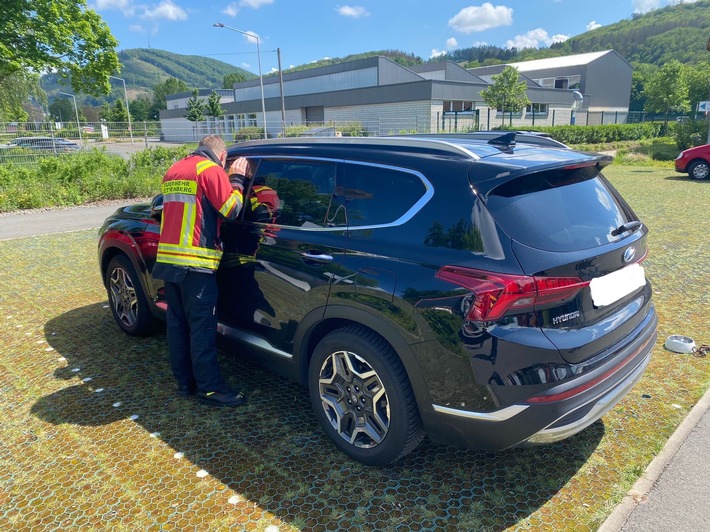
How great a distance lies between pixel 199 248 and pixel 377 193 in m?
1.32

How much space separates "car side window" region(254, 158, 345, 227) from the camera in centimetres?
314

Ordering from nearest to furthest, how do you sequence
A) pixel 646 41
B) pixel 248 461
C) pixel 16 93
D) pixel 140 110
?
pixel 248 461 < pixel 16 93 < pixel 140 110 < pixel 646 41

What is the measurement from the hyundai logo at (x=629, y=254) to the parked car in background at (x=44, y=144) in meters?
16.5

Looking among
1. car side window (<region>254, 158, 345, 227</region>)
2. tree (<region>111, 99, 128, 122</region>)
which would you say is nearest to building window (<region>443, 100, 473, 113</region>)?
car side window (<region>254, 158, 345, 227</region>)

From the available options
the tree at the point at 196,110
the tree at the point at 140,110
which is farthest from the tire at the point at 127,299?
the tree at the point at 140,110

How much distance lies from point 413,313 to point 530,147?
54.1 inches

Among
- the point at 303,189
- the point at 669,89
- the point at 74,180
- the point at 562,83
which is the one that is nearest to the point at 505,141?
the point at 303,189

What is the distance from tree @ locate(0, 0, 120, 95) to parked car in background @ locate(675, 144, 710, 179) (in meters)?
25.1

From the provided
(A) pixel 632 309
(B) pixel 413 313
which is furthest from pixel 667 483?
(B) pixel 413 313

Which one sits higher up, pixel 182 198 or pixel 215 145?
pixel 215 145

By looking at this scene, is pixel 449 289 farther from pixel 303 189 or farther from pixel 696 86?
pixel 696 86

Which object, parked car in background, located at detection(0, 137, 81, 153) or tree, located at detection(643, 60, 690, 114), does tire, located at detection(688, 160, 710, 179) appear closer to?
parked car in background, located at detection(0, 137, 81, 153)

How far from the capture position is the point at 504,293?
229 cm

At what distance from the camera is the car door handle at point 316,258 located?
2954 millimetres
